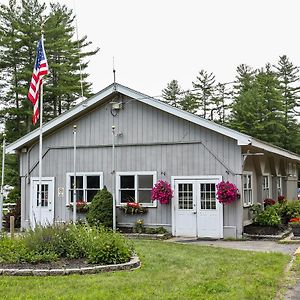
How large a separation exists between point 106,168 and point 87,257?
8.12 m

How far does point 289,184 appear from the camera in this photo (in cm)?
2425

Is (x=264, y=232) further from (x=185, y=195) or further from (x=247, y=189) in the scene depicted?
(x=185, y=195)

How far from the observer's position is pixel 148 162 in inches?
658

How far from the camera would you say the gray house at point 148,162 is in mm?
15555

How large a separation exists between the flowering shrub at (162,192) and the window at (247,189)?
2.58 metres

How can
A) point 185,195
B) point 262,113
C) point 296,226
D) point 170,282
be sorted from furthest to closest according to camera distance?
point 262,113
point 185,195
point 296,226
point 170,282

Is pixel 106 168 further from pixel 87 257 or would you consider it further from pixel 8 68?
pixel 8 68

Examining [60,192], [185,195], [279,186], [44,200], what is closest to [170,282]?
[185,195]

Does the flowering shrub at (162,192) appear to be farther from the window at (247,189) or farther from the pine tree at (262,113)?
the pine tree at (262,113)

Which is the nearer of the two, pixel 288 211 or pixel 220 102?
pixel 288 211

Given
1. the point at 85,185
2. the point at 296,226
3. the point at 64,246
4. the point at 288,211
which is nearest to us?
the point at 64,246

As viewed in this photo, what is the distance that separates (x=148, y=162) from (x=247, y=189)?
357cm

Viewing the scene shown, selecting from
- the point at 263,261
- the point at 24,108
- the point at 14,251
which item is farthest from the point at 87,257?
the point at 24,108

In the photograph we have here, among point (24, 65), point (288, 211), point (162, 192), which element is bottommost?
point (288, 211)
